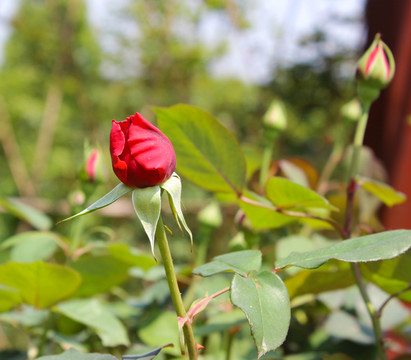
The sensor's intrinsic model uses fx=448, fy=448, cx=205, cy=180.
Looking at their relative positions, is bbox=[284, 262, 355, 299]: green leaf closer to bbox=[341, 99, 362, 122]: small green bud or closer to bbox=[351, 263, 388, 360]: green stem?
bbox=[351, 263, 388, 360]: green stem

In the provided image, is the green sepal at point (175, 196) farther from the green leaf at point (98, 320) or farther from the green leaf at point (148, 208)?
the green leaf at point (98, 320)

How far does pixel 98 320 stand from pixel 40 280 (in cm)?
4

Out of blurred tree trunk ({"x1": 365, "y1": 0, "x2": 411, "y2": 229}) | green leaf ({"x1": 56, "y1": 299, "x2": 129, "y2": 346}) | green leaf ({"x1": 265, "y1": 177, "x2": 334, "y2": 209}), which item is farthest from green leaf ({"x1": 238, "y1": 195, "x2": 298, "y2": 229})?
blurred tree trunk ({"x1": 365, "y1": 0, "x2": 411, "y2": 229})

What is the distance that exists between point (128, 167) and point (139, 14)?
396cm

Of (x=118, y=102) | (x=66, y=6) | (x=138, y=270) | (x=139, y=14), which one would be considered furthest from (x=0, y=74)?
(x=138, y=270)

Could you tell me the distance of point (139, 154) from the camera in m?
0.16

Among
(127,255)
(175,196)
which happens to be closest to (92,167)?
(127,255)

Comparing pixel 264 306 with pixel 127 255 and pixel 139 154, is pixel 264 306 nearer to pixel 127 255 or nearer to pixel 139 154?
pixel 139 154

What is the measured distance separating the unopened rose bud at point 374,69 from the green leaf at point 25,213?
0.87 ft

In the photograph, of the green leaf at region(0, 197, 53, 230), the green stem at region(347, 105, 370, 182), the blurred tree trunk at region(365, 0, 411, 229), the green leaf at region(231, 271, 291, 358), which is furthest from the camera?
the blurred tree trunk at region(365, 0, 411, 229)

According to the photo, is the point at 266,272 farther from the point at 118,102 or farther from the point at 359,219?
the point at 118,102

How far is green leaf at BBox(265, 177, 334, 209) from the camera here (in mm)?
231

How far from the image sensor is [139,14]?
382 cm

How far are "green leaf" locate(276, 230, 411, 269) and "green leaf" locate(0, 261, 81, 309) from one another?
0.49 ft
